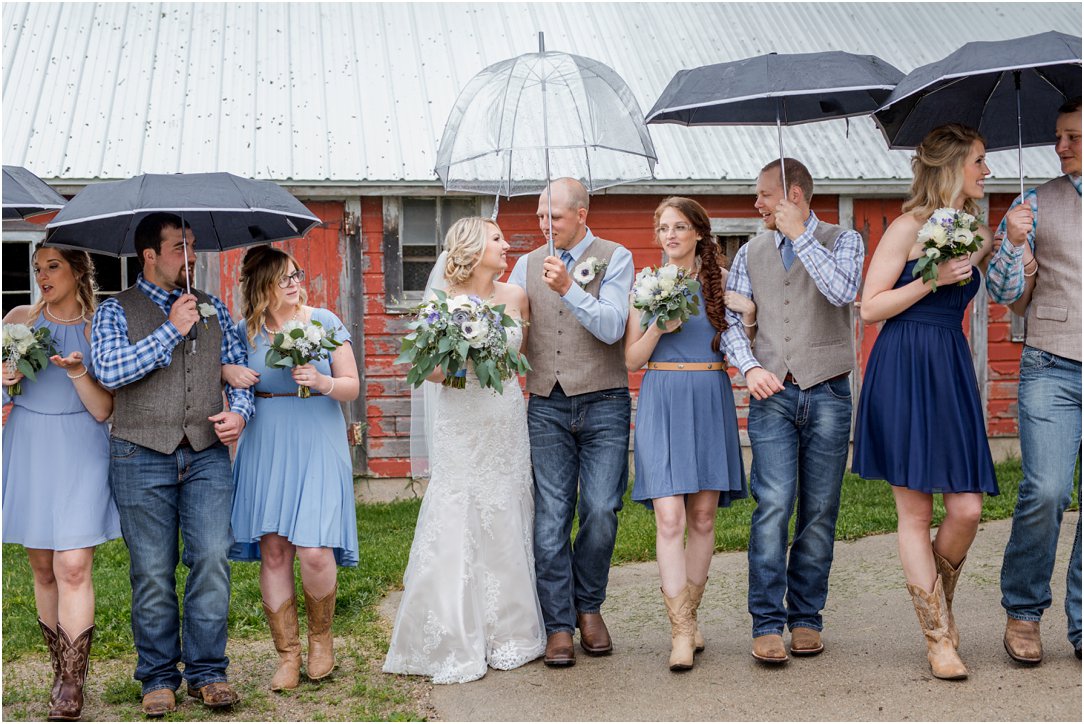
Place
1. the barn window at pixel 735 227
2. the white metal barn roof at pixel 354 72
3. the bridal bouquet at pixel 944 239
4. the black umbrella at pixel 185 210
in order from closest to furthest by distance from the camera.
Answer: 1. the black umbrella at pixel 185 210
2. the bridal bouquet at pixel 944 239
3. the white metal barn roof at pixel 354 72
4. the barn window at pixel 735 227

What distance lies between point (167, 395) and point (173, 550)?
0.64 m

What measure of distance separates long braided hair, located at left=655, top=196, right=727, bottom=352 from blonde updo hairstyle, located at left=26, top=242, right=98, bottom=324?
7.83 feet

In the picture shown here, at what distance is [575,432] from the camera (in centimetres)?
512

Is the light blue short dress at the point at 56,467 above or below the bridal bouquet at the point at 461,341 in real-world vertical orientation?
below

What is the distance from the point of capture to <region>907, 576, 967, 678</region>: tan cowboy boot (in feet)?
14.6

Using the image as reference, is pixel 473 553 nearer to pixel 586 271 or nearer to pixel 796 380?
pixel 586 271

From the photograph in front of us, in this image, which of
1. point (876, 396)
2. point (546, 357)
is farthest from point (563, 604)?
point (876, 396)

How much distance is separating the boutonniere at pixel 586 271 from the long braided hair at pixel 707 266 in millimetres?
318

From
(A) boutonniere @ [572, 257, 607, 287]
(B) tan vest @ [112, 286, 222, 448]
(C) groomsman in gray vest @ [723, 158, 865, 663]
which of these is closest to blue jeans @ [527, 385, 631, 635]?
(A) boutonniere @ [572, 257, 607, 287]

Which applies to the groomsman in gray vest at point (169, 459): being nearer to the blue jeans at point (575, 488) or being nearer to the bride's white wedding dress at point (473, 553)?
the bride's white wedding dress at point (473, 553)

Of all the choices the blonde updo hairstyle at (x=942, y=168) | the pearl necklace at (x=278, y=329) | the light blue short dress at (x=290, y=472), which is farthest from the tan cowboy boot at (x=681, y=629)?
the pearl necklace at (x=278, y=329)

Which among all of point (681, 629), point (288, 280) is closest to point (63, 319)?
point (288, 280)

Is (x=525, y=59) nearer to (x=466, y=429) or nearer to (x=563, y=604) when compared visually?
(x=466, y=429)

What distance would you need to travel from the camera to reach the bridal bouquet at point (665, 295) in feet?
15.7
